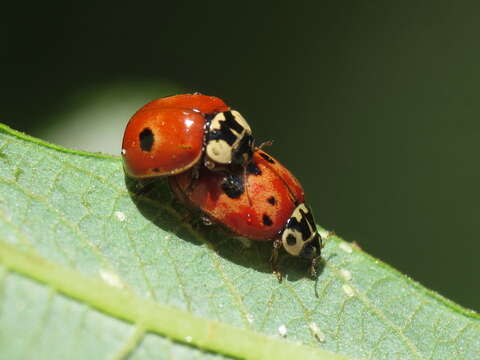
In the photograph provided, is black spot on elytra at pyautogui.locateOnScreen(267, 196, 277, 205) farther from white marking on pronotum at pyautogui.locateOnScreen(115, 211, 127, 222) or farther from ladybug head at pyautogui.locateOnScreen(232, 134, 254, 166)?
white marking on pronotum at pyautogui.locateOnScreen(115, 211, 127, 222)

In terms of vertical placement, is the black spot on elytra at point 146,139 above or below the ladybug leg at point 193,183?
above

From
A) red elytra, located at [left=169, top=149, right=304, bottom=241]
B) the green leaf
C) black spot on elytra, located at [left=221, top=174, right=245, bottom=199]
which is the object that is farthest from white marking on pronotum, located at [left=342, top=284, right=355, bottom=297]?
black spot on elytra, located at [left=221, top=174, right=245, bottom=199]

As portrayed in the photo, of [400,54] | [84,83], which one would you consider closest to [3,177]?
[84,83]

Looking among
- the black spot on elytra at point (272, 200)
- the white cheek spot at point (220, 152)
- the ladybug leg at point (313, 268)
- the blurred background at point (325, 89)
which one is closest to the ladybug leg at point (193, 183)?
the white cheek spot at point (220, 152)

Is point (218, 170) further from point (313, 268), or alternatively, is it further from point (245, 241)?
point (313, 268)

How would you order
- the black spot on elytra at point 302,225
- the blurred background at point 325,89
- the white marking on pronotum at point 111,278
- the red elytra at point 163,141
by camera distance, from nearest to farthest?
the white marking on pronotum at point 111,278 < the red elytra at point 163,141 < the black spot on elytra at point 302,225 < the blurred background at point 325,89

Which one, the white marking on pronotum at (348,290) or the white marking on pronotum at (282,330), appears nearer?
the white marking on pronotum at (282,330)

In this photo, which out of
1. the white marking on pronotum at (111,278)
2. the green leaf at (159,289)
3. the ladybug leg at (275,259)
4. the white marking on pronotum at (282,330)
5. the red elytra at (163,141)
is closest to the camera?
the green leaf at (159,289)

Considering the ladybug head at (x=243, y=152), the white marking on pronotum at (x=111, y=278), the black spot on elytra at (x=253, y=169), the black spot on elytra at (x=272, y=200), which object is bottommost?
the white marking on pronotum at (x=111, y=278)

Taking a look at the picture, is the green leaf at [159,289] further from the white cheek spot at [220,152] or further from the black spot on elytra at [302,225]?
Result: the white cheek spot at [220,152]
